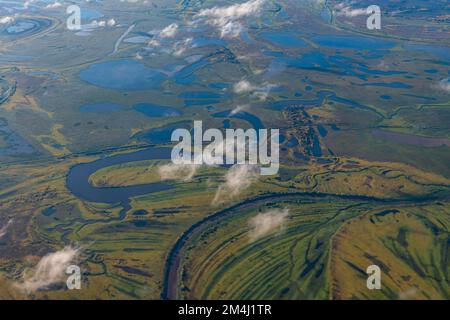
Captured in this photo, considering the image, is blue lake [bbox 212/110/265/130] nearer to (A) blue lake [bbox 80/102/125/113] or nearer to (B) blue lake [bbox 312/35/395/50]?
(A) blue lake [bbox 80/102/125/113]

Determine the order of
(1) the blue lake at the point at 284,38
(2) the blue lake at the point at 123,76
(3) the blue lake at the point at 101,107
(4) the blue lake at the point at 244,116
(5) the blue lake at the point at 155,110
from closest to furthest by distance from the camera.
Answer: (4) the blue lake at the point at 244,116 < (5) the blue lake at the point at 155,110 < (3) the blue lake at the point at 101,107 < (2) the blue lake at the point at 123,76 < (1) the blue lake at the point at 284,38

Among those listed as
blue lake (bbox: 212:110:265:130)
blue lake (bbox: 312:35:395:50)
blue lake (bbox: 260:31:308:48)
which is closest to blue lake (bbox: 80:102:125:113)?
blue lake (bbox: 212:110:265:130)

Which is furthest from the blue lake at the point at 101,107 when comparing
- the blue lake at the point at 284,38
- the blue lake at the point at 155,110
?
the blue lake at the point at 284,38

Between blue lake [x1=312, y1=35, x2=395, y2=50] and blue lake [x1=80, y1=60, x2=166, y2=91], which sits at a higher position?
blue lake [x1=312, y1=35, x2=395, y2=50]

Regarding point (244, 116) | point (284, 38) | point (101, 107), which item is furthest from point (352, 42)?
point (101, 107)

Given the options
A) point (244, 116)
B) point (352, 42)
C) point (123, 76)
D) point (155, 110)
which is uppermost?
Result: point (352, 42)

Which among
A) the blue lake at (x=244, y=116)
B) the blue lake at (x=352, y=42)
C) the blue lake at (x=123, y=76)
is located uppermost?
the blue lake at (x=352, y=42)

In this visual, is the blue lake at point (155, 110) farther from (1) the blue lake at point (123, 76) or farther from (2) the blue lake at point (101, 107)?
(1) the blue lake at point (123, 76)

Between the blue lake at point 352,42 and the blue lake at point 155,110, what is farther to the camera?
the blue lake at point 352,42

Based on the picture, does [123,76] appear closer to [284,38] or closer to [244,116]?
[244,116]

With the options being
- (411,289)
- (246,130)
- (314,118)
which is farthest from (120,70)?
(411,289)

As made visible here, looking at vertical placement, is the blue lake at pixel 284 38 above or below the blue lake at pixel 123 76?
above

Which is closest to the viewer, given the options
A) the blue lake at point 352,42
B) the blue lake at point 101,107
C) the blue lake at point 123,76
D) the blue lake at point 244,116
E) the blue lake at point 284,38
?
the blue lake at point 244,116
